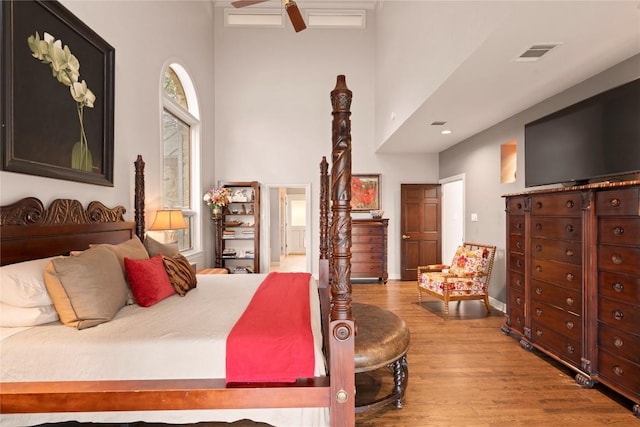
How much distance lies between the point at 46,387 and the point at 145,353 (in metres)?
0.45

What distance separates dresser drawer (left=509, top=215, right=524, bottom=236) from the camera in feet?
10.6

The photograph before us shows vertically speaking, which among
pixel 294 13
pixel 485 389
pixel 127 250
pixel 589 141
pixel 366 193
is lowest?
pixel 485 389

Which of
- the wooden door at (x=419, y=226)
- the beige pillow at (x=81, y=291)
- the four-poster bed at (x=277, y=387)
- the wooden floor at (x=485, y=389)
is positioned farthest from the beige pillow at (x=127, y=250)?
the wooden door at (x=419, y=226)

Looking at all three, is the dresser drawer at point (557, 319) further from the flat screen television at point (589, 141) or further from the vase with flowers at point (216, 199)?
the vase with flowers at point (216, 199)

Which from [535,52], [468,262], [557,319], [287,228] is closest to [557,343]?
[557,319]

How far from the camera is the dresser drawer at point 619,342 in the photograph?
208 cm

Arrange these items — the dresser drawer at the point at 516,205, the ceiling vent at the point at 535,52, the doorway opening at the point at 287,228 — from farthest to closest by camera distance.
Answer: the doorway opening at the point at 287,228 < the dresser drawer at the point at 516,205 < the ceiling vent at the point at 535,52

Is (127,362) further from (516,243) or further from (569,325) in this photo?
(516,243)

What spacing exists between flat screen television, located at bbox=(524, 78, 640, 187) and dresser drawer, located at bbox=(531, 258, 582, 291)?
749 mm

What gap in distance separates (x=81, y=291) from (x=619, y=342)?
11.0 feet

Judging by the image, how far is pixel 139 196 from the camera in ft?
10.6

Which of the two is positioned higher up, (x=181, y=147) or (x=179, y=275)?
(x=181, y=147)

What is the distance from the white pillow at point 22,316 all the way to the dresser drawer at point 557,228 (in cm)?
357

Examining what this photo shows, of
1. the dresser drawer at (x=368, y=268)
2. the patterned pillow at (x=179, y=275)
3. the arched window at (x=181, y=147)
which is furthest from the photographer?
the dresser drawer at (x=368, y=268)
